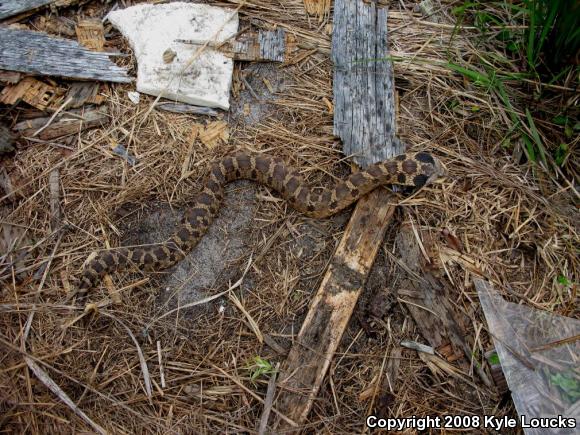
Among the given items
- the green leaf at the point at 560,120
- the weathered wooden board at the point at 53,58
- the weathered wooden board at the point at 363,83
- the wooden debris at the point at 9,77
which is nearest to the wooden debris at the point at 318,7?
the weathered wooden board at the point at 363,83

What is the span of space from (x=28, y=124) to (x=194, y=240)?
2402mm

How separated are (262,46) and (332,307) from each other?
3.33 meters

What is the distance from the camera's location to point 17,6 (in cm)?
614

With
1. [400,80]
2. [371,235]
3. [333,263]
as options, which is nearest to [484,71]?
[400,80]

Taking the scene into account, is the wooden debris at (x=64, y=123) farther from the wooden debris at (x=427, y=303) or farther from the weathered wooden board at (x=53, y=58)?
the wooden debris at (x=427, y=303)

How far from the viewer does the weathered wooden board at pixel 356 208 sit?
184 inches

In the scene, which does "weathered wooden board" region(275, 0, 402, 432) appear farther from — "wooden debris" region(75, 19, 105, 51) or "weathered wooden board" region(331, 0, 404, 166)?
"wooden debris" region(75, 19, 105, 51)

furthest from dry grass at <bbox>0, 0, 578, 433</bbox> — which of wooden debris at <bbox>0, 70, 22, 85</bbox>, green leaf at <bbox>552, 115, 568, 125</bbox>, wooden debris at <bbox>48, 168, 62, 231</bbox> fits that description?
wooden debris at <bbox>0, 70, 22, 85</bbox>

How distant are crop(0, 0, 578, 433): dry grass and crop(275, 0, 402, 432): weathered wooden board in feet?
0.51

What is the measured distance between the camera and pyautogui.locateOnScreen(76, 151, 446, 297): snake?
5.29 metres

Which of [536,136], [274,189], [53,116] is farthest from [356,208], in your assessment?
[53,116]

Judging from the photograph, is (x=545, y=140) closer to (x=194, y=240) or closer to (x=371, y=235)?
(x=371, y=235)

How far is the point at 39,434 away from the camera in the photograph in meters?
4.43

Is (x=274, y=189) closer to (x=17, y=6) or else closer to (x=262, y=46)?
(x=262, y=46)
